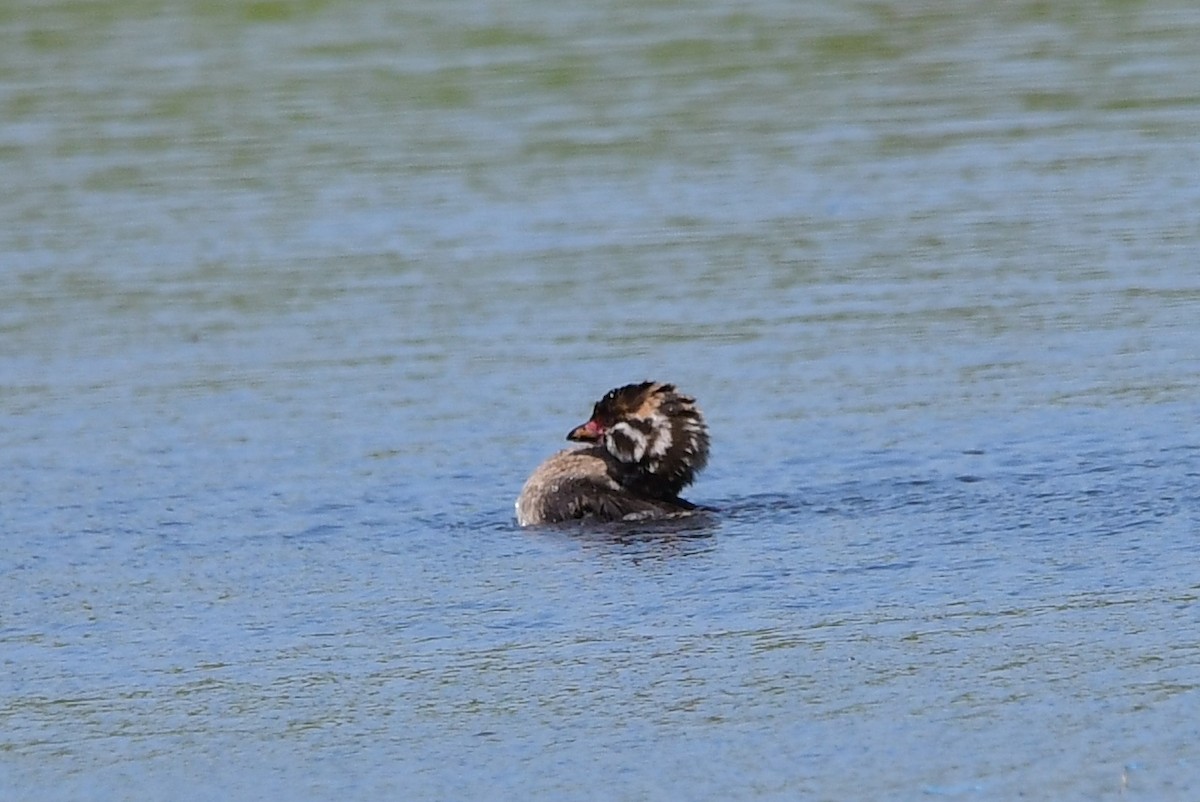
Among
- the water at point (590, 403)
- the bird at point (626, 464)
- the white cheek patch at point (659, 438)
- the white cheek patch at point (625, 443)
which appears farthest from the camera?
the white cheek patch at point (625, 443)

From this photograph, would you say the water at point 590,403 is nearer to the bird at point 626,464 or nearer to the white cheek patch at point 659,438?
the bird at point 626,464

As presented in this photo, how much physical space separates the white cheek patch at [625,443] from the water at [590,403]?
38cm

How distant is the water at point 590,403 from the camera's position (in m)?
7.11

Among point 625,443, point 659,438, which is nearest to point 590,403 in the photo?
point 625,443

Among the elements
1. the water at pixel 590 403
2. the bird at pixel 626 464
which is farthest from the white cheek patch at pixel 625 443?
the water at pixel 590 403

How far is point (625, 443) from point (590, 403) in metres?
1.21

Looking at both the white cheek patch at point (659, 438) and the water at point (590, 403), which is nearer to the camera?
the water at point (590, 403)

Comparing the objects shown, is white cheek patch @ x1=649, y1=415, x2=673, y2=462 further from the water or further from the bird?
the water

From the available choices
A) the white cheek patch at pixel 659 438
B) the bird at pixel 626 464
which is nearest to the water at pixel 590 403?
the bird at pixel 626 464

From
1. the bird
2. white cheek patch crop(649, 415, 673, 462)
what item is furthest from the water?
white cheek patch crop(649, 415, 673, 462)

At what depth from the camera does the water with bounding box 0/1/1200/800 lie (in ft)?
23.3

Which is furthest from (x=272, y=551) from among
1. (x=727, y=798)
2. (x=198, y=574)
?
(x=727, y=798)

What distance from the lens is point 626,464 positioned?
35.0 feet

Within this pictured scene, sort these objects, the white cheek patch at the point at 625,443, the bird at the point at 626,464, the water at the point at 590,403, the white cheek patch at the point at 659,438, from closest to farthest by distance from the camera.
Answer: the water at the point at 590,403
the bird at the point at 626,464
the white cheek patch at the point at 659,438
the white cheek patch at the point at 625,443
